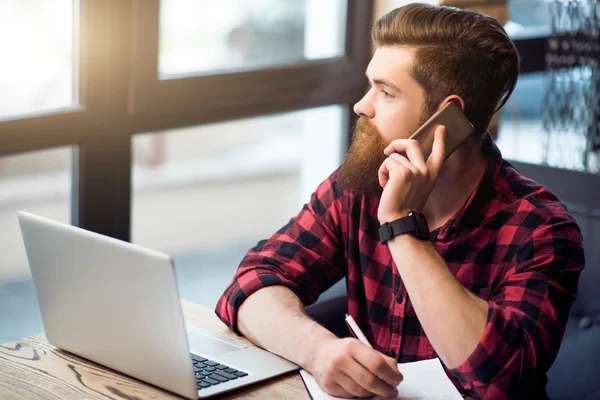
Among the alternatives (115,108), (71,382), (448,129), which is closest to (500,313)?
(448,129)

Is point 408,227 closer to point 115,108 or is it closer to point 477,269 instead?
point 477,269

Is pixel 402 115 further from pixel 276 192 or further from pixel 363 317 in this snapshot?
pixel 276 192

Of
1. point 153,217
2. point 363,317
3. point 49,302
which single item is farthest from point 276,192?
point 49,302

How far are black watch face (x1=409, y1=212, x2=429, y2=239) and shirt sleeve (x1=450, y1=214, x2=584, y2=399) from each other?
0.52ft

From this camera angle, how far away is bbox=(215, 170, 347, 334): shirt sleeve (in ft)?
5.21

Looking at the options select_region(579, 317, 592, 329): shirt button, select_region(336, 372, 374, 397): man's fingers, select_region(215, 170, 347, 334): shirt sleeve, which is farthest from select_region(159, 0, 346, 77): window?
select_region(336, 372, 374, 397): man's fingers

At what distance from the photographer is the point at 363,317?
5.75ft

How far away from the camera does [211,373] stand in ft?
4.28

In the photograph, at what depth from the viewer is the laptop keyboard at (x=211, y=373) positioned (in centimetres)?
127

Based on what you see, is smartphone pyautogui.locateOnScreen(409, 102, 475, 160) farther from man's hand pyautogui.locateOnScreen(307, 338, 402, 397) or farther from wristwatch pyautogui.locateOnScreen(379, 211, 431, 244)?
man's hand pyautogui.locateOnScreen(307, 338, 402, 397)

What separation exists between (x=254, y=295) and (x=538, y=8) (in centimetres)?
256

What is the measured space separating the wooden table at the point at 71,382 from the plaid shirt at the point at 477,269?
264 mm

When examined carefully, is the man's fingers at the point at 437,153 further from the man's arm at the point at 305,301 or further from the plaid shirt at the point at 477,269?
the man's arm at the point at 305,301

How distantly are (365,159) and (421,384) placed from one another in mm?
506
